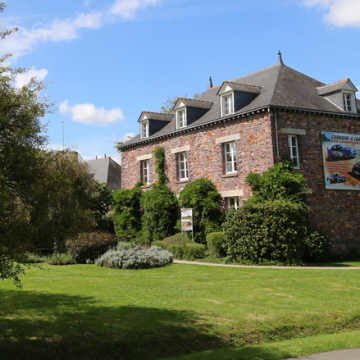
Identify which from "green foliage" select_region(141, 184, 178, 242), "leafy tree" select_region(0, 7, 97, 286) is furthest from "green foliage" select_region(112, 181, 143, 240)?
"leafy tree" select_region(0, 7, 97, 286)

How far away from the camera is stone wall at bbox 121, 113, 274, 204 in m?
21.0

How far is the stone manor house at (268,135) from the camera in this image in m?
21.0

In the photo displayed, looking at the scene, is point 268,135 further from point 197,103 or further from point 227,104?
point 197,103

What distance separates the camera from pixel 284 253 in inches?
679

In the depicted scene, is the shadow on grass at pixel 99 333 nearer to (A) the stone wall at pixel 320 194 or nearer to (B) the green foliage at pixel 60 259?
(B) the green foliage at pixel 60 259

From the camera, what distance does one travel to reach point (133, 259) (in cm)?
1617

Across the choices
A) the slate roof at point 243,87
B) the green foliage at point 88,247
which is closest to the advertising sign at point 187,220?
the green foliage at point 88,247

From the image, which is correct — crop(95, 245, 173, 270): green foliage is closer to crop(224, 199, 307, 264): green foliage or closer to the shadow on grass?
crop(224, 199, 307, 264): green foliage

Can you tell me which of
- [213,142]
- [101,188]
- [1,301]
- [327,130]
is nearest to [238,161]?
[213,142]

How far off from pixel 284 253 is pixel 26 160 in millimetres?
12702

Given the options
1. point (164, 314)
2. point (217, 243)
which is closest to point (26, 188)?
point (164, 314)

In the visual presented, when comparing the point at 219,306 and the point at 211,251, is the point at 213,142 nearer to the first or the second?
the point at 211,251

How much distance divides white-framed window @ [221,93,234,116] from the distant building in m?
24.0

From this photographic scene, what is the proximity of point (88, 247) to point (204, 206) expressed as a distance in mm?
7030
